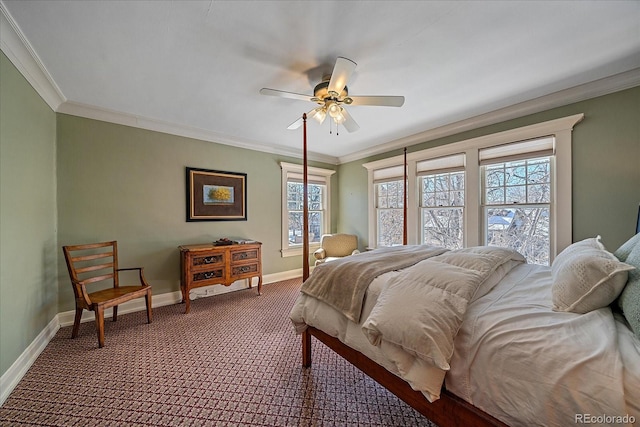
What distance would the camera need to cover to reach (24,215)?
202cm

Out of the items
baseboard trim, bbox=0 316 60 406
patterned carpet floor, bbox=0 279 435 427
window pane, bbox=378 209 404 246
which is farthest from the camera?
window pane, bbox=378 209 404 246

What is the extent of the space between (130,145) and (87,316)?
6.99ft

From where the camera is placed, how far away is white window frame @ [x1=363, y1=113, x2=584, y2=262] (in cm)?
258

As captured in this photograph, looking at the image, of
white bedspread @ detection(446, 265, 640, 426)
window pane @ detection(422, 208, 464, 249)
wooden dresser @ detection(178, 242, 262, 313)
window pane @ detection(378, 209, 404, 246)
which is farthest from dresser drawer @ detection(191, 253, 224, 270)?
window pane @ detection(422, 208, 464, 249)

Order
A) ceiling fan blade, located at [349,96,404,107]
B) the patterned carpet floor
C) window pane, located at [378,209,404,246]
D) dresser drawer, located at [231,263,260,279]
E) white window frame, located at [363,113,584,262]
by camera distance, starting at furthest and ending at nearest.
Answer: window pane, located at [378,209,404,246], dresser drawer, located at [231,263,260,279], white window frame, located at [363,113,584,262], ceiling fan blade, located at [349,96,404,107], the patterned carpet floor

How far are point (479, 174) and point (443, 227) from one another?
2.95ft

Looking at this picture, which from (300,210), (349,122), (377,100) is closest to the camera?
(377,100)

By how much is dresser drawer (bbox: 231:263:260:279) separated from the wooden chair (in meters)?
A: 1.04

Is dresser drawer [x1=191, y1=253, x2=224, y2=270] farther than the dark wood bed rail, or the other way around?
dresser drawer [x1=191, y1=253, x2=224, y2=270]

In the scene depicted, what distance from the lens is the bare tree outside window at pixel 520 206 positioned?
281 centimetres

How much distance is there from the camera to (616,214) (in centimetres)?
230

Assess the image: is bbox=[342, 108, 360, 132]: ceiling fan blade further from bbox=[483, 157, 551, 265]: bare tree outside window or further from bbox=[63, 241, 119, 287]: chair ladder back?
bbox=[63, 241, 119, 287]: chair ladder back

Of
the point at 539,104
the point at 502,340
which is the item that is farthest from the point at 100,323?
the point at 539,104

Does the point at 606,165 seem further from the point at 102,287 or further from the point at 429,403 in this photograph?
the point at 102,287
